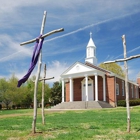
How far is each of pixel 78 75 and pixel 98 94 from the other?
162 inches

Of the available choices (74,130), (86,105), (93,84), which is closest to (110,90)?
(93,84)

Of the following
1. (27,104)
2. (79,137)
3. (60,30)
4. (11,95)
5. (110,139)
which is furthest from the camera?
(27,104)

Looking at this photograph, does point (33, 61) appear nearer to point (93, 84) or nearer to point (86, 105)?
point (86, 105)

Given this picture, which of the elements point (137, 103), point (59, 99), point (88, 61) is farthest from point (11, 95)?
point (137, 103)

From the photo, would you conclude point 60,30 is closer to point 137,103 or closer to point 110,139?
point 110,139

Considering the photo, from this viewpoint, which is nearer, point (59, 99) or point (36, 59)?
point (36, 59)

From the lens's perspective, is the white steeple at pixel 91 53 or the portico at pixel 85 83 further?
the white steeple at pixel 91 53

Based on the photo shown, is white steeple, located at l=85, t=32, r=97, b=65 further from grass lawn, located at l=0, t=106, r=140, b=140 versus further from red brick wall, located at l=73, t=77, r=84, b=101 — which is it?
grass lawn, located at l=0, t=106, r=140, b=140

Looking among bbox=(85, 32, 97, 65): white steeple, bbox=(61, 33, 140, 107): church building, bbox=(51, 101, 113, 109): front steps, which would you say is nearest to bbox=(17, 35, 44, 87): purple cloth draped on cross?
bbox=(51, 101, 113, 109): front steps

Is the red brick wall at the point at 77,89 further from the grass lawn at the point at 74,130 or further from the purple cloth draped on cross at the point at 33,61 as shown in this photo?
the purple cloth draped on cross at the point at 33,61

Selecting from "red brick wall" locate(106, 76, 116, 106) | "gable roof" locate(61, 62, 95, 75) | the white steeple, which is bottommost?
"red brick wall" locate(106, 76, 116, 106)

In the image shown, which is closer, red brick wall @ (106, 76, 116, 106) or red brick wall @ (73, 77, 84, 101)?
red brick wall @ (106, 76, 116, 106)

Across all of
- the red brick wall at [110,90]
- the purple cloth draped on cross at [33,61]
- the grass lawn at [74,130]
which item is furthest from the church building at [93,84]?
the purple cloth draped on cross at [33,61]

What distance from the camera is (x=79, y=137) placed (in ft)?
21.6
